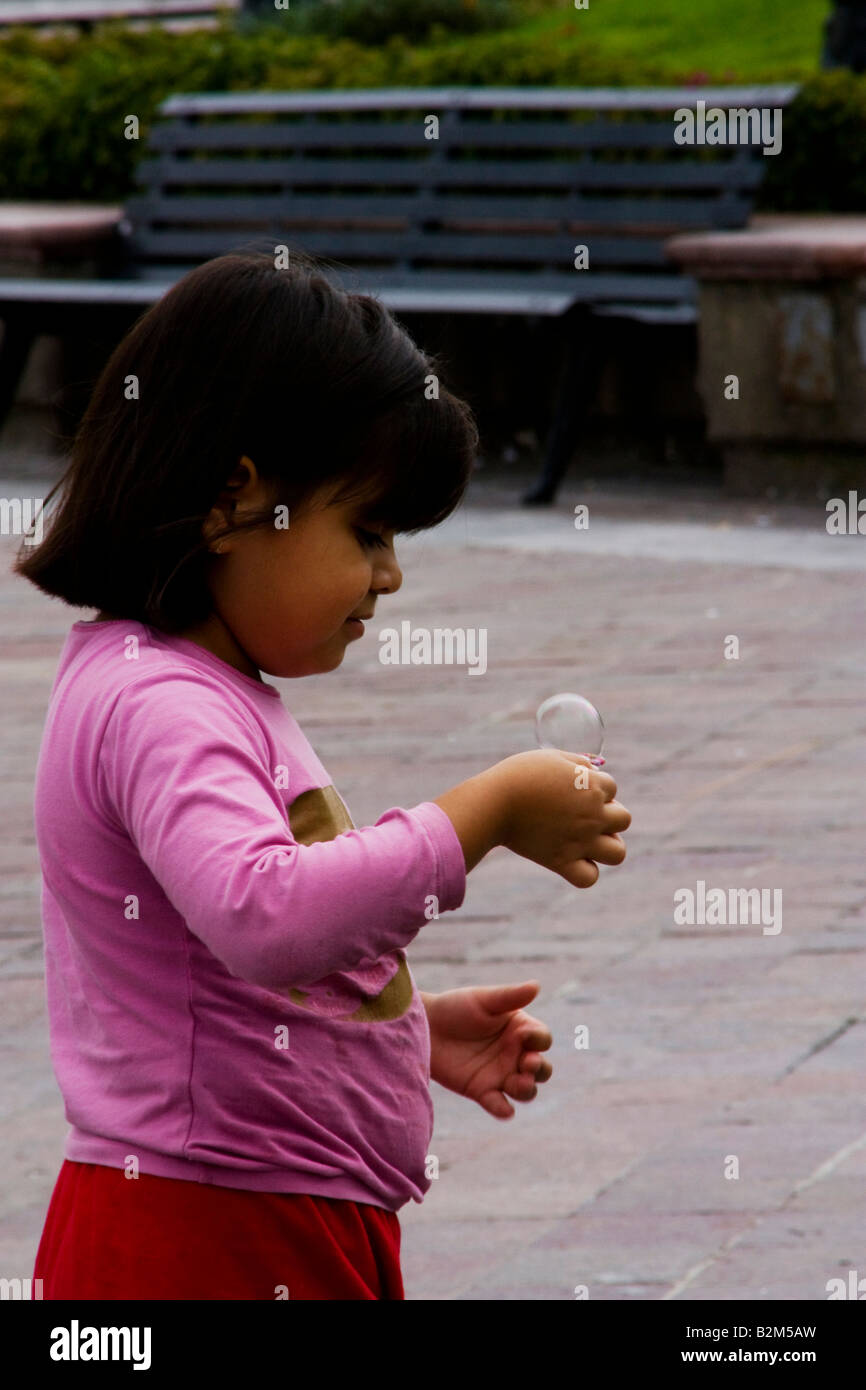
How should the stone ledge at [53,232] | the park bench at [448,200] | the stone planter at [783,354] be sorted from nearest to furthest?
the stone planter at [783,354], the park bench at [448,200], the stone ledge at [53,232]

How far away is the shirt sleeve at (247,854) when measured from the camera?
1445 millimetres

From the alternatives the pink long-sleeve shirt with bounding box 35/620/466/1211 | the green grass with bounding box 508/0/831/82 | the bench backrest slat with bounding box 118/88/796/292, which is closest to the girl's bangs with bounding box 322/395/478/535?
the pink long-sleeve shirt with bounding box 35/620/466/1211

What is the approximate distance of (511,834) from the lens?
1589mm

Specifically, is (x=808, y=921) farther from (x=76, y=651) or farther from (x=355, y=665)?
(x=76, y=651)

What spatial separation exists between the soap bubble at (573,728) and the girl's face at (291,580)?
0.62 ft

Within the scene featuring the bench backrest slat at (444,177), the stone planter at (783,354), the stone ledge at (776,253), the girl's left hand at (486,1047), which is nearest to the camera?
the girl's left hand at (486,1047)

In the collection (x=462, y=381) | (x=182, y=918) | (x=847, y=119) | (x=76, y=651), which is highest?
(x=847, y=119)

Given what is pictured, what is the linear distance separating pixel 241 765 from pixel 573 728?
328 millimetres

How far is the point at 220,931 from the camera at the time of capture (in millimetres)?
1450

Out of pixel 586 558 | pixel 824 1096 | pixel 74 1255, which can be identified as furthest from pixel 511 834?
pixel 586 558

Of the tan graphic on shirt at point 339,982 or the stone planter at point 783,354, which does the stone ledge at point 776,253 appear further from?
the tan graphic on shirt at point 339,982

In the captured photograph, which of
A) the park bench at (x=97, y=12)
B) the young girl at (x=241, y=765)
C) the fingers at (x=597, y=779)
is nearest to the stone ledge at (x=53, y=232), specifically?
the young girl at (x=241, y=765)

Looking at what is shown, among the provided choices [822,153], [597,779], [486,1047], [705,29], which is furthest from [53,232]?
[705,29]

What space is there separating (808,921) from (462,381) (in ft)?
16.9
